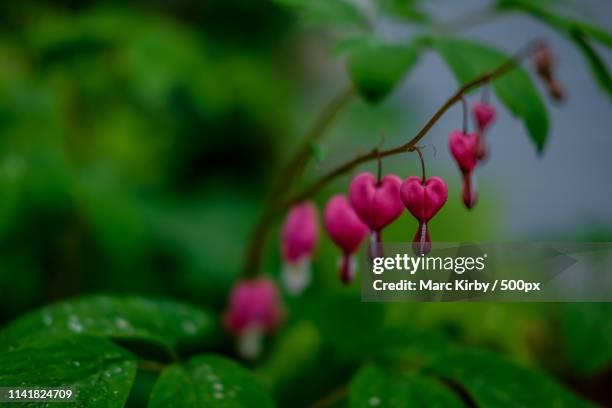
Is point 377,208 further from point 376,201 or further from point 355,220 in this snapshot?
point 355,220

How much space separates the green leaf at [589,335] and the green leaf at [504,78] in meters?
0.56

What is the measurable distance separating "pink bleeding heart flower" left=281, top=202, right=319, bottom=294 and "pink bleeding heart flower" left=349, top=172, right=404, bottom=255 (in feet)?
0.97

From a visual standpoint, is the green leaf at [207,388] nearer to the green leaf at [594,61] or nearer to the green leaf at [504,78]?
the green leaf at [504,78]

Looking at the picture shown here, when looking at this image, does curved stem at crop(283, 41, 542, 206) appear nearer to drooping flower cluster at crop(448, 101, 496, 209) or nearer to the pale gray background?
drooping flower cluster at crop(448, 101, 496, 209)

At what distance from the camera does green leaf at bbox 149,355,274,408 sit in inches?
25.1

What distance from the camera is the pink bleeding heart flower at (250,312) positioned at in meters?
1.06

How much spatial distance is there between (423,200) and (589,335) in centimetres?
73

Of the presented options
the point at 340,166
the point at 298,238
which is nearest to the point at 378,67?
the point at 340,166

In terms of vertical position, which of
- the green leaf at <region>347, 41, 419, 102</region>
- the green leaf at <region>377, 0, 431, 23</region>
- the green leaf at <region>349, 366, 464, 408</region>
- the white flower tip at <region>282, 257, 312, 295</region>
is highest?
the green leaf at <region>377, 0, 431, 23</region>

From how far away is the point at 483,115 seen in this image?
736 mm

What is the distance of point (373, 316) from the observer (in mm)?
949

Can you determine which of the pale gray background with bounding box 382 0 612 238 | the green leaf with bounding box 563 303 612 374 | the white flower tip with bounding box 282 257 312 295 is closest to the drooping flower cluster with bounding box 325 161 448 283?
the white flower tip with bounding box 282 257 312 295

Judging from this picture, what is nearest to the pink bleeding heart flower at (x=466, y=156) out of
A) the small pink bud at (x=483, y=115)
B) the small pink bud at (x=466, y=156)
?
the small pink bud at (x=466, y=156)

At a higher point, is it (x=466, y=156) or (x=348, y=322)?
(x=466, y=156)
